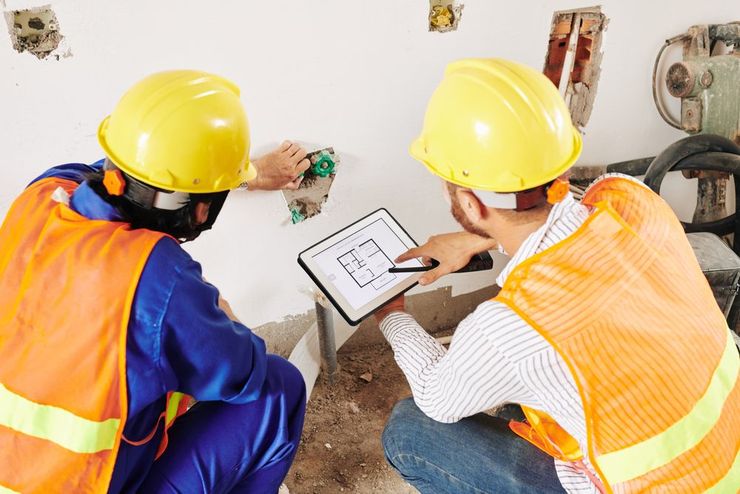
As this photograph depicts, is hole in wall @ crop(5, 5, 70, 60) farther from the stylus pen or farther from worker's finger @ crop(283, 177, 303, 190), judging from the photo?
the stylus pen

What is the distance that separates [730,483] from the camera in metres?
1.03

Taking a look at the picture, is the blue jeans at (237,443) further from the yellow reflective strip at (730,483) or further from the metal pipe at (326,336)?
the yellow reflective strip at (730,483)

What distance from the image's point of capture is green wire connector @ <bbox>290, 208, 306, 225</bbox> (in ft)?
5.65

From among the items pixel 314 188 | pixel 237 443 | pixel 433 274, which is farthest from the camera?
pixel 314 188

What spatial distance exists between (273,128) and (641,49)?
4.10 ft

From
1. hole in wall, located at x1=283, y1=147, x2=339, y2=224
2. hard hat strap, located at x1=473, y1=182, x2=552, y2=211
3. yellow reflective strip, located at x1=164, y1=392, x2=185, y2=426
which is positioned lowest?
yellow reflective strip, located at x1=164, y1=392, x2=185, y2=426

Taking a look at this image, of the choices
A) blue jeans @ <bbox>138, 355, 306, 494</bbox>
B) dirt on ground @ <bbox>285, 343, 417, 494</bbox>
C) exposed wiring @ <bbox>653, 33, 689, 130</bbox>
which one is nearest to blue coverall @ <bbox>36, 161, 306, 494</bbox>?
blue jeans @ <bbox>138, 355, 306, 494</bbox>

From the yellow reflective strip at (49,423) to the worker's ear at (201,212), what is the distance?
0.41 meters

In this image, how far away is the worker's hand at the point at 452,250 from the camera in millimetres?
1445

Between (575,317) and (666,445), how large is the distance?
0.28 metres

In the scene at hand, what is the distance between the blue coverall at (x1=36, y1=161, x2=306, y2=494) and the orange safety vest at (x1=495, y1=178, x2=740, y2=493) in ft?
1.75

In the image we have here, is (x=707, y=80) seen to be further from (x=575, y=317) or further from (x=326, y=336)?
(x=326, y=336)

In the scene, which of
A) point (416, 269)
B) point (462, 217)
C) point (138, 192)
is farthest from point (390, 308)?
point (138, 192)

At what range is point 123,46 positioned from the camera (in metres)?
1.30
